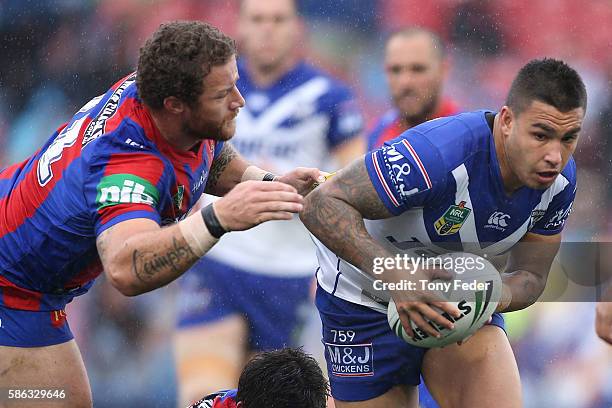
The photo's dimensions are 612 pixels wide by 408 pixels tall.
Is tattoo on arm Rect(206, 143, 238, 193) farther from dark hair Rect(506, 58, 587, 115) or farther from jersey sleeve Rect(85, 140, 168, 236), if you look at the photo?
dark hair Rect(506, 58, 587, 115)

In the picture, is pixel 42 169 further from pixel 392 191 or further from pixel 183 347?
pixel 183 347

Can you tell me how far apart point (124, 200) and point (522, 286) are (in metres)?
1.94

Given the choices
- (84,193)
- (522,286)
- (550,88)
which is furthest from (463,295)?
(84,193)

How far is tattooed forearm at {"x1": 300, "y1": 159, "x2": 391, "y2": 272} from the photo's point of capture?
14.3 ft

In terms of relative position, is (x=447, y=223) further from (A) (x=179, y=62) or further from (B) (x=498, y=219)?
(A) (x=179, y=62)

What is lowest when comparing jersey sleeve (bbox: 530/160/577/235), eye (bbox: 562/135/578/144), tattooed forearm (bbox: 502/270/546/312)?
tattooed forearm (bbox: 502/270/546/312)

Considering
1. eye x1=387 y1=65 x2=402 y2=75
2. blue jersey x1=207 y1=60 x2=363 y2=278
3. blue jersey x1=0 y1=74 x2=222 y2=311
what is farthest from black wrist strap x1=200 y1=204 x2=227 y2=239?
eye x1=387 y1=65 x2=402 y2=75

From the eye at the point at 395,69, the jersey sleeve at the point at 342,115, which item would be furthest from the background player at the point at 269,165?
the eye at the point at 395,69

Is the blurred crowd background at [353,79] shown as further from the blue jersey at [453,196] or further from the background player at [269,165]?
the blue jersey at [453,196]

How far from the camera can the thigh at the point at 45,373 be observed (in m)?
4.70

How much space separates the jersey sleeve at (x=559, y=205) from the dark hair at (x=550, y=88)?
0.40m

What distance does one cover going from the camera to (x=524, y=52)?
6.68 metres

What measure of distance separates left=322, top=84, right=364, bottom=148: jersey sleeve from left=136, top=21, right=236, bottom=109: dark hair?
92.3 inches

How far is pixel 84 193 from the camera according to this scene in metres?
4.29
